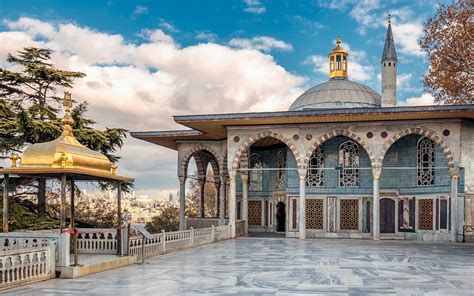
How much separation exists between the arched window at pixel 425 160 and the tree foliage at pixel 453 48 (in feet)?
6.93

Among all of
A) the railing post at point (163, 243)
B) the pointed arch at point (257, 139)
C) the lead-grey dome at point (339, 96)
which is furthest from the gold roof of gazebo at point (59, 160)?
the lead-grey dome at point (339, 96)

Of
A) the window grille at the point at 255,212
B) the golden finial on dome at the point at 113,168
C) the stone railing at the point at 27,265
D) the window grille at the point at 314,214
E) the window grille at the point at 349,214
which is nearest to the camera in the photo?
the stone railing at the point at 27,265

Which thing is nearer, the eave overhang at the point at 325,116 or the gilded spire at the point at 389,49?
the eave overhang at the point at 325,116

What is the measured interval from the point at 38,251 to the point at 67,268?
67 cm

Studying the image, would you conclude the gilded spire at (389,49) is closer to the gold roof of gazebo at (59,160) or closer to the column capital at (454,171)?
the column capital at (454,171)

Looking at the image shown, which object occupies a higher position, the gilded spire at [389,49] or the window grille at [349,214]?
the gilded spire at [389,49]

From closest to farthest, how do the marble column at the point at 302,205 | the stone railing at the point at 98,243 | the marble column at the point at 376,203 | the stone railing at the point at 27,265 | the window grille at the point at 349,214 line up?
1. the stone railing at the point at 27,265
2. the stone railing at the point at 98,243
3. the marble column at the point at 376,203
4. the marble column at the point at 302,205
5. the window grille at the point at 349,214

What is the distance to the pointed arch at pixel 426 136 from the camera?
1759cm

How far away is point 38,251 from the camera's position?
8.30 m

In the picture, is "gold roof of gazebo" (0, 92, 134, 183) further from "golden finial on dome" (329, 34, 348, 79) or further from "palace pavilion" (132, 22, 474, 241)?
"golden finial on dome" (329, 34, 348, 79)

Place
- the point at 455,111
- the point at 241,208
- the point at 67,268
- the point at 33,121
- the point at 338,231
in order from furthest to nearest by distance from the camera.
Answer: the point at 241,208
the point at 338,231
the point at 33,121
the point at 455,111
the point at 67,268

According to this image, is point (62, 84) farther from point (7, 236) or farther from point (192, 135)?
A: point (7, 236)

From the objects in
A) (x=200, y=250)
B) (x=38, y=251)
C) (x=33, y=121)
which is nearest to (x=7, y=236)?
(x=38, y=251)

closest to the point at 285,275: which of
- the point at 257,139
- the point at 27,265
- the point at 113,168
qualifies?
the point at 113,168
